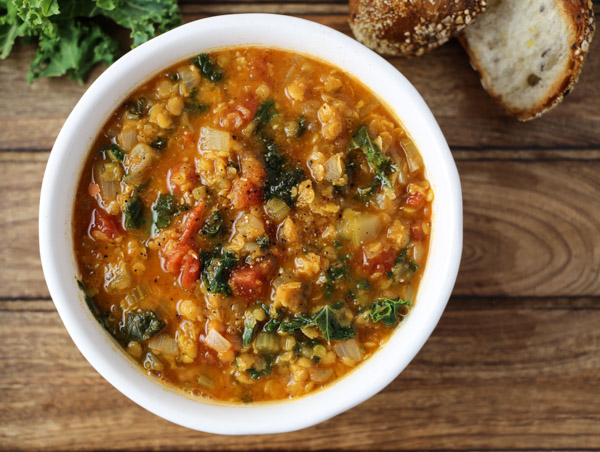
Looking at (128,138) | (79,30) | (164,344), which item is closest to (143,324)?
(164,344)

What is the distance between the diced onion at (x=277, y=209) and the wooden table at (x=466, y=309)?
4.39ft

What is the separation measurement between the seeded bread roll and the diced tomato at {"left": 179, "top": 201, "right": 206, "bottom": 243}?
1.50 meters

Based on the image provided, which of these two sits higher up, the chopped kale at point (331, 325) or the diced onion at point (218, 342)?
the chopped kale at point (331, 325)

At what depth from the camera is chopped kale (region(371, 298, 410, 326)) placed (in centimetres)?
313

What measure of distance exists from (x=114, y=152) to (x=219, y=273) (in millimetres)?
818

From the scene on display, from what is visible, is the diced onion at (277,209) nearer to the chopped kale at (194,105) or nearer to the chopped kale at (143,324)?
the chopped kale at (194,105)

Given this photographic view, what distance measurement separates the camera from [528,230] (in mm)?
3908

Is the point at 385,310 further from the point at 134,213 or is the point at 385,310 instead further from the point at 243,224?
the point at 134,213

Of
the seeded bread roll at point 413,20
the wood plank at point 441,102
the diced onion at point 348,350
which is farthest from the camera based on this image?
the wood plank at point 441,102

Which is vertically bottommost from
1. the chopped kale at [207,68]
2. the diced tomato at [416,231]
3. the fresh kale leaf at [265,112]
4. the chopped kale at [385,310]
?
the chopped kale at [385,310]

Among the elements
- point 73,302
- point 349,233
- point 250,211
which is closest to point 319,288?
point 349,233

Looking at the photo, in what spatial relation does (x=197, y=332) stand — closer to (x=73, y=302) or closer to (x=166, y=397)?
(x=166, y=397)

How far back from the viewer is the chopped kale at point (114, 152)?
122 inches

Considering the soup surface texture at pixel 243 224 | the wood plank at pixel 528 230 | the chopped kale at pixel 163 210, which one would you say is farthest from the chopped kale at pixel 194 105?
the wood plank at pixel 528 230
